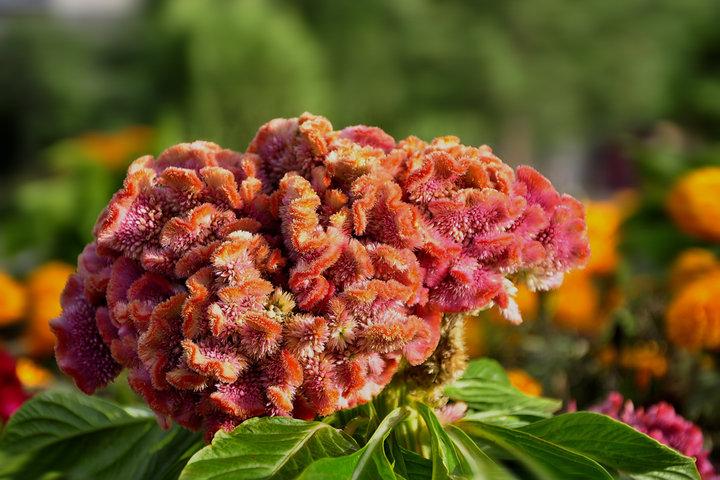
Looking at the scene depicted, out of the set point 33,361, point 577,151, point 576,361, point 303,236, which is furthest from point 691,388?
point 577,151

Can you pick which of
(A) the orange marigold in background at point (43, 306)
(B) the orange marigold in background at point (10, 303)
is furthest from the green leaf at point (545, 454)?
(B) the orange marigold in background at point (10, 303)

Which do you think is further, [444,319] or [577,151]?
[577,151]

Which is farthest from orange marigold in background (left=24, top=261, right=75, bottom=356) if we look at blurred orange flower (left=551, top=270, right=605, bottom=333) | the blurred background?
blurred orange flower (left=551, top=270, right=605, bottom=333)

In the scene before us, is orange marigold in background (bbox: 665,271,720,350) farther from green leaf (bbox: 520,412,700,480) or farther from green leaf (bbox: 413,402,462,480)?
green leaf (bbox: 413,402,462,480)

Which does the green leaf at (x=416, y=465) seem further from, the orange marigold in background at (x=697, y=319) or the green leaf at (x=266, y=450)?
the orange marigold in background at (x=697, y=319)

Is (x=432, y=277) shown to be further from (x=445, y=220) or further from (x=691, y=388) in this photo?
(x=691, y=388)

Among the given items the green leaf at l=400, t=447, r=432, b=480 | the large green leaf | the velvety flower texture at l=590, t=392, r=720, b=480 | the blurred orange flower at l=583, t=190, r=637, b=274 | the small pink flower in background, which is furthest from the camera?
the blurred orange flower at l=583, t=190, r=637, b=274
